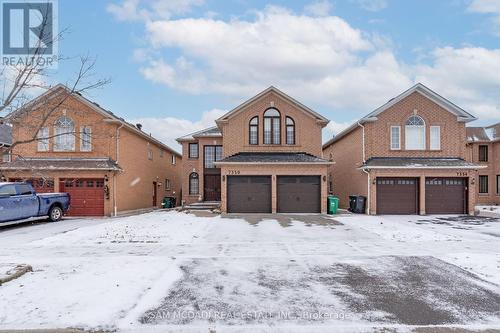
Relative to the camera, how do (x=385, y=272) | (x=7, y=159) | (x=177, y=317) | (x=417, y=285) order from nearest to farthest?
1. (x=177, y=317)
2. (x=417, y=285)
3. (x=385, y=272)
4. (x=7, y=159)

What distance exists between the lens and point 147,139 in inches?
1064

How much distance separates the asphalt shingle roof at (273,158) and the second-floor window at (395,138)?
475 cm

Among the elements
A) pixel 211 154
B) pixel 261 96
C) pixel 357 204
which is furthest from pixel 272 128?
pixel 357 204

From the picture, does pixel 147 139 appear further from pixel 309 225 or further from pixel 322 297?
pixel 322 297

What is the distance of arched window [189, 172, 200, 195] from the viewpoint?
27406 mm

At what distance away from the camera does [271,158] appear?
850 inches

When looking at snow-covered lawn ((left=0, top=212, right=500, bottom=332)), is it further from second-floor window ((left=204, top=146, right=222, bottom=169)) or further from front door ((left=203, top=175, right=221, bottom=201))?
second-floor window ((left=204, top=146, right=222, bottom=169))

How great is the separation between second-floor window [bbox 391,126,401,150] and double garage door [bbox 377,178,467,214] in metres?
2.20

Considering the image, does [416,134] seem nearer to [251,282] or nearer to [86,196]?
[251,282]

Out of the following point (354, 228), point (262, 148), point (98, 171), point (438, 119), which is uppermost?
point (438, 119)

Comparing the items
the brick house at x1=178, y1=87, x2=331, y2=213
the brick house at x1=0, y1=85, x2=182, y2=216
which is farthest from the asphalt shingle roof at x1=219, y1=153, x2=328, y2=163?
the brick house at x1=0, y1=85, x2=182, y2=216

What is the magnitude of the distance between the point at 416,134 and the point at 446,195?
4.28 metres

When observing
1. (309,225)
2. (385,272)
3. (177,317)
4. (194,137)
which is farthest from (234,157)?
(177,317)

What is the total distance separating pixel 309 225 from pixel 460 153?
13.2 meters
